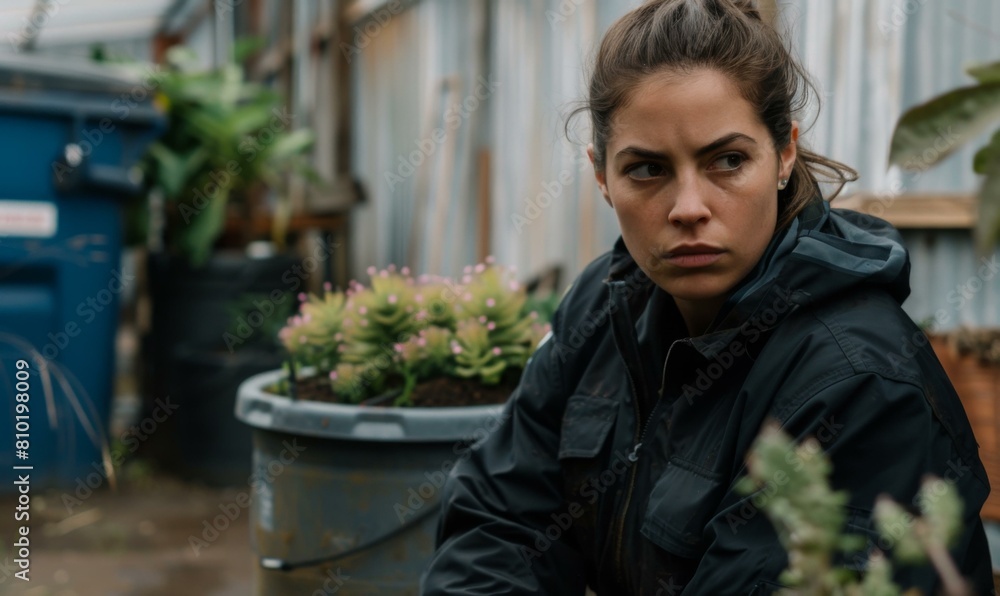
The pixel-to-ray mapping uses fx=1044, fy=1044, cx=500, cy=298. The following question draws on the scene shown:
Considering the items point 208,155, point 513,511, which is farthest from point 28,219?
point 513,511

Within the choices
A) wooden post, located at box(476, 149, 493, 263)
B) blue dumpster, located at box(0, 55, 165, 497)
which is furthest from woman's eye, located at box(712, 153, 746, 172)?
wooden post, located at box(476, 149, 493, 263)

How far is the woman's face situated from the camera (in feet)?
5.17

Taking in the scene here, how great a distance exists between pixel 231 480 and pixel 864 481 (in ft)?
13.3

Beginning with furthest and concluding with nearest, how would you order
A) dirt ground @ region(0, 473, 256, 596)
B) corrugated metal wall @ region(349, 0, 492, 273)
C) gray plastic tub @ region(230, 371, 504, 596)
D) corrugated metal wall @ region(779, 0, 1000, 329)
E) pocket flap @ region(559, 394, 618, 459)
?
corrugated metal wall @ region(349, 0, 492, 273), dirt ground @ region(0, 473, 256, 596), corrugated metal wall @ region(779, 0, 1000, 329), gray plastic tub @ region(230, 371, 504, 596), pocket flap @ region(559, 394, 618, 459)

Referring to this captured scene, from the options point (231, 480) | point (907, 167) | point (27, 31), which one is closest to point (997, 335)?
point (907, 167)

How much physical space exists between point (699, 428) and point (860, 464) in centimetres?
Answer: 30

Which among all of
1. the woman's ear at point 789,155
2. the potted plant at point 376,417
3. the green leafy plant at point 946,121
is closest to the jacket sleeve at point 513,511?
the potted plant at point 376,417

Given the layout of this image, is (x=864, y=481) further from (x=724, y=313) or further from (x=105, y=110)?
(x=105, y=110)

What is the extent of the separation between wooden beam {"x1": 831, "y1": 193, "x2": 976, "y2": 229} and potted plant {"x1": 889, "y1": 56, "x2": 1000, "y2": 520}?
19.7 inches

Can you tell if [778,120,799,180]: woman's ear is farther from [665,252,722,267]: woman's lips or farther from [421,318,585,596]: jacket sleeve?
[421,318,585,596]: jacket sleeve

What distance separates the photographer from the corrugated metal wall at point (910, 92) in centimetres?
304

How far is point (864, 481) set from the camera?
1365 mm

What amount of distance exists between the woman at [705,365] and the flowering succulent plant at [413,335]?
655mm

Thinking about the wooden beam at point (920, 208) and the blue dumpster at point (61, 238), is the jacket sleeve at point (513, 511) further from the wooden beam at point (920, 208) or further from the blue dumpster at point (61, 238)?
the blue dumpster at point (61, 238)
